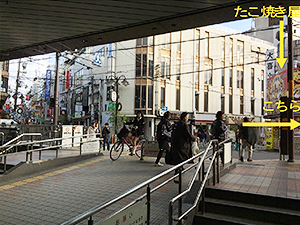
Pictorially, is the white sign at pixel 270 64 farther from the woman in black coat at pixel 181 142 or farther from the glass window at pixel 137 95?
the woman in black coat at pixel 181 142

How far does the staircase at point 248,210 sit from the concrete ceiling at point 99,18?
155 inches

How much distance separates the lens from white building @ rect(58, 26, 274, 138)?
102ft

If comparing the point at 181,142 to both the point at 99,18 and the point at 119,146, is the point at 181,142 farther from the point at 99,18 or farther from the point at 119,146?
the point at 119,146

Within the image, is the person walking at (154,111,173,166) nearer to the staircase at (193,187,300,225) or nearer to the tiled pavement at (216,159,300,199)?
the tiled pavement at (216,159,300,199)

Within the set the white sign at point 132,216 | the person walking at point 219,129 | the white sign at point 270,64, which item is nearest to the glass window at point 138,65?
the white sign at point 270,64

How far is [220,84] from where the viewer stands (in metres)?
36.8

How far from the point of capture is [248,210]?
4.32 m

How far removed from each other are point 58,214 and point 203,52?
3366 centimetres

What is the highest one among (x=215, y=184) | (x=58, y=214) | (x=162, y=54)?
(x=162, y=54)

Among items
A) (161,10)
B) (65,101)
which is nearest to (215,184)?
(161,10)

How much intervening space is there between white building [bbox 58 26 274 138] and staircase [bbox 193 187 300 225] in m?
21.8

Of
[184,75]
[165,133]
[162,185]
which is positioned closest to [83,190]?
[162,185]

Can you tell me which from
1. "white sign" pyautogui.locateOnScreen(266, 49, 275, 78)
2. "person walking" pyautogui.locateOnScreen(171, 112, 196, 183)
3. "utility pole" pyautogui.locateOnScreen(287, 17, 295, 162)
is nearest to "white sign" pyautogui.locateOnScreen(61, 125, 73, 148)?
"person walking" pyautogui.locateOnScreen(171, 112, 196, 183)

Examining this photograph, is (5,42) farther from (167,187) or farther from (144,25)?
(167,187)
